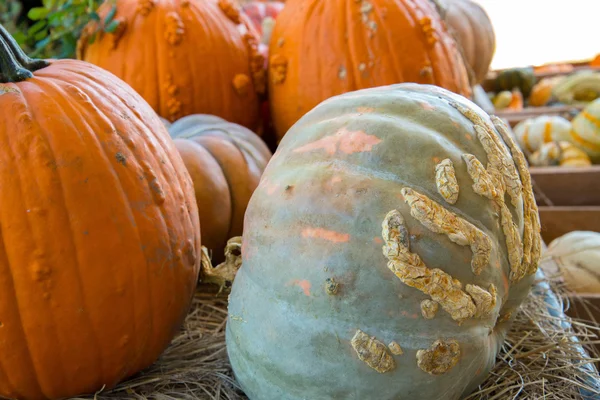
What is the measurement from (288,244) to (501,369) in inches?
22.2

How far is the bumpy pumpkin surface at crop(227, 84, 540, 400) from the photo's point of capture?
0.86 meters

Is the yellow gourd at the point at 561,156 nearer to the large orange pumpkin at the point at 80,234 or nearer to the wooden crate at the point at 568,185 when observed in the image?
the wooden crate at the point at 568,185

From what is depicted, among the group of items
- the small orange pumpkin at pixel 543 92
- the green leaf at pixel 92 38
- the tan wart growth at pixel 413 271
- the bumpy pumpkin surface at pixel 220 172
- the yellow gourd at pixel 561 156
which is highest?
the green leaf at pixel 92 38

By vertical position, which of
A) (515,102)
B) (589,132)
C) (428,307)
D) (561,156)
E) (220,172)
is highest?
(428,307)

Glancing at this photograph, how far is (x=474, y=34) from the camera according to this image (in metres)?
3.67

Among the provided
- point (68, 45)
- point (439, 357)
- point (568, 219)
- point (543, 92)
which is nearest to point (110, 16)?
point (68, 45)

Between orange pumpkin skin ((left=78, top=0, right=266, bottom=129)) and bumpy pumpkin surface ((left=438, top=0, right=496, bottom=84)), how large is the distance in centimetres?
194

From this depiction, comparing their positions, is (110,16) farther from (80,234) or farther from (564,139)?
(564,139)

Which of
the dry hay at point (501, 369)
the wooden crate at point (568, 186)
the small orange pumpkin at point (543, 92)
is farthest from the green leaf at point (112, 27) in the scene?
the small orange pumpkin at point (543, 92)

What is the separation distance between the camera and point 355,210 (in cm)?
88

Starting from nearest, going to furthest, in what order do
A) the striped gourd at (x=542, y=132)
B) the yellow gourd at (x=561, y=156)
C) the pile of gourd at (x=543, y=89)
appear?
the yellow gourd at (x=561, y=156) < the striped gourd at (x=542, y=132) < the pile of gourd at (x=543, y=89)

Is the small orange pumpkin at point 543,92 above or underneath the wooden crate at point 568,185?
underneath

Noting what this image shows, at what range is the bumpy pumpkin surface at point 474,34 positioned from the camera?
354 centimetres

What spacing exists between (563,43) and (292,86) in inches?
269
